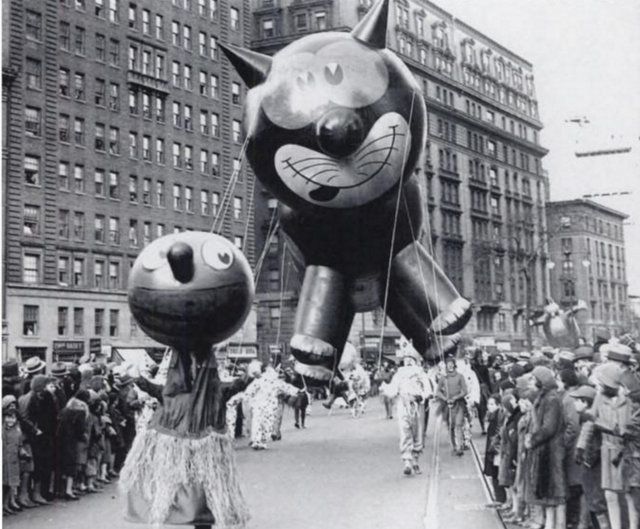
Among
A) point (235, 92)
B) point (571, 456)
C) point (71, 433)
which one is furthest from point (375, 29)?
point (235, 92)

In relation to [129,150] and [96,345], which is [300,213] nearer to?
[96,345]

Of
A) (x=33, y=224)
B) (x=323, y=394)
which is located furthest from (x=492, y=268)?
(x=323, y=394)

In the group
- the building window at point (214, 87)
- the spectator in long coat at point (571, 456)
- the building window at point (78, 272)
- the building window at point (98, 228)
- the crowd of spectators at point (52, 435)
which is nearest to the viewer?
the spectator in long coat at point (571, 456)

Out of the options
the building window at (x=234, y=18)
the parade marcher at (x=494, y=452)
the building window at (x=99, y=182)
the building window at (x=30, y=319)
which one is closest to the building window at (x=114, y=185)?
the building window at (x=99, y=182)

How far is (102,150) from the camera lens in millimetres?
39500

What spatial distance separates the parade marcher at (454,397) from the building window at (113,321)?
91.9 feet

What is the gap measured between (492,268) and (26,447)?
158 ft

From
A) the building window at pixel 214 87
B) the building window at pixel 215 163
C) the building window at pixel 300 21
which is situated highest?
the building window at pixel 300 21

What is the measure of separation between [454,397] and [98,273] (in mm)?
28785

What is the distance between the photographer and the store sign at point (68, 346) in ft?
115

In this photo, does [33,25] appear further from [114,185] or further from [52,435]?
[52,435]

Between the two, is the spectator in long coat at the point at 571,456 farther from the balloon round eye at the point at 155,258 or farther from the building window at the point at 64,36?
the building window at the point at 64,36

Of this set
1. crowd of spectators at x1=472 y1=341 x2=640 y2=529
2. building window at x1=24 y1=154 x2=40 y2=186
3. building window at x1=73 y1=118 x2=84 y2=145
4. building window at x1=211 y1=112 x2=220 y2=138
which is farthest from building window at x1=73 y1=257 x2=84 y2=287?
crowd of spectators at x1=472 y1=341 x2=640 y2=529

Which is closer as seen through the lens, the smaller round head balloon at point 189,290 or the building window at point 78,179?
the smaller round head balloon at point 189,290
